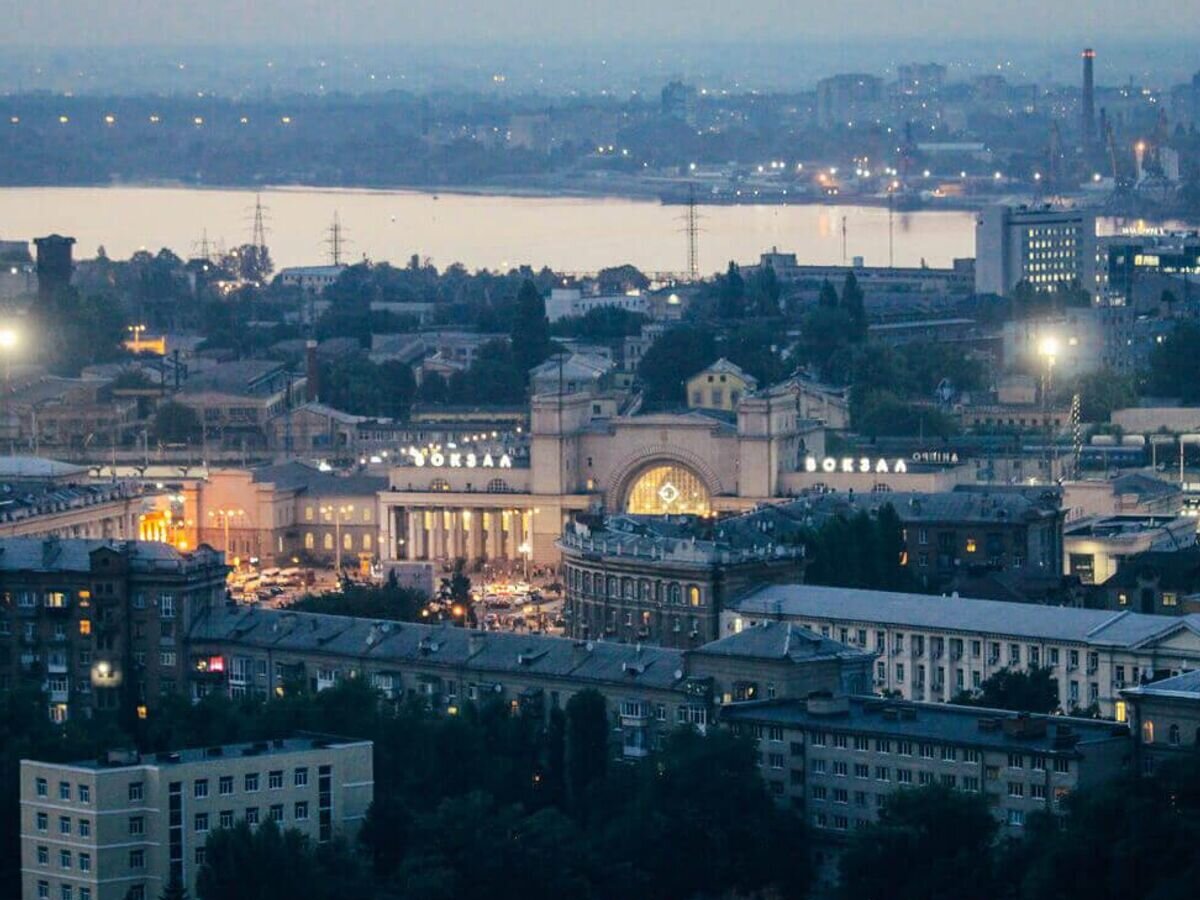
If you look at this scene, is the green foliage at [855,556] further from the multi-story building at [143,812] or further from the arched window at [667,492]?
the multi-story building at [143,812]

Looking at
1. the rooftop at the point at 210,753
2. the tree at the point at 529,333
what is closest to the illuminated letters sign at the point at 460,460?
the tree at the point at 529,333

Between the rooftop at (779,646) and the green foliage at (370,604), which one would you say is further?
the green foliage at (370,604)

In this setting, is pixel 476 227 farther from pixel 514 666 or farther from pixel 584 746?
pixel 584 746

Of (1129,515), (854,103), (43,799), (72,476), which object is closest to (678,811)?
(43,799)

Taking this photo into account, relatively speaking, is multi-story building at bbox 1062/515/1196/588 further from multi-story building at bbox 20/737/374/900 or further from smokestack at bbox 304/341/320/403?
smokestack at bbox 304/341/320/403

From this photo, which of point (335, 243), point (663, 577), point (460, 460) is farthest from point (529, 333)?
point (663, 577)

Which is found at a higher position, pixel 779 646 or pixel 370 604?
pixel 779 646
